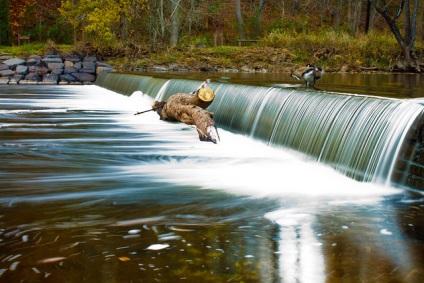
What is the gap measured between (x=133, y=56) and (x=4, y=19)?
9593mm

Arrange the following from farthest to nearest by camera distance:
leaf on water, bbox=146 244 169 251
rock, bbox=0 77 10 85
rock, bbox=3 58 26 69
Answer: rock, bbox=3 58 26 69, rock, bbox=0 77 10 85, leaf on water, bbox=146 244 169 251

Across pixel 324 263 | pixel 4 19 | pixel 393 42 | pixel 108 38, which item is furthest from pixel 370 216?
pixel 4 19

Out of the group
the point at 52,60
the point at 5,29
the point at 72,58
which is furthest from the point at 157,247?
the point at 5,29

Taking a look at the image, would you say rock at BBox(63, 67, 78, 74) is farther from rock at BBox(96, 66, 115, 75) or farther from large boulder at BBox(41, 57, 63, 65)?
rock at BBox(96, 66, 115, 75)

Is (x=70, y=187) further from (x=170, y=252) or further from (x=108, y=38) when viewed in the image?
(x=108, y=38)

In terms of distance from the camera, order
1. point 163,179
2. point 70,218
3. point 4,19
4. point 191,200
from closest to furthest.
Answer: point 70,218
point 191,200
point 163,179
point 4,19

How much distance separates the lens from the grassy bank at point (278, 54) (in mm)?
25406

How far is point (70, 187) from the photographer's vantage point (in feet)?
21.0

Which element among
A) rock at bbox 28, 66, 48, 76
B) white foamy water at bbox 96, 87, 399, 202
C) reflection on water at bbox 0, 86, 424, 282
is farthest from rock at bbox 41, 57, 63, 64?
white foamy water at bbox 96, 87, 399, 202

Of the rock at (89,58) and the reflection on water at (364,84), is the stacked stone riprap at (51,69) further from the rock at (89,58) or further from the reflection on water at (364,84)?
the reflection on water at (364,84)

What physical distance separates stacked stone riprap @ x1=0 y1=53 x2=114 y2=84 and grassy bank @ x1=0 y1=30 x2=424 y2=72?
2.81ft

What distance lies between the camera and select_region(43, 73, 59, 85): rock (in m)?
25.7

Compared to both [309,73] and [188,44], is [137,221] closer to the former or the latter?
[309,73]

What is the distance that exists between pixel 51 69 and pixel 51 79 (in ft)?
2.28
